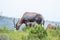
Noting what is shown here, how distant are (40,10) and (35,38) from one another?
457 mm

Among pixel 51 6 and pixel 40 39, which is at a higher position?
pixel 51 6

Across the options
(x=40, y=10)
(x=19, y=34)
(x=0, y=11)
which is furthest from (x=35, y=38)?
(x=0, y=11)

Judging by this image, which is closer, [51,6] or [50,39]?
[50,39]

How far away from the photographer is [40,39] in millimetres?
2648

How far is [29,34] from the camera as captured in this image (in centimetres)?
265

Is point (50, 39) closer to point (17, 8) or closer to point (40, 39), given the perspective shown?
point (40, 39)

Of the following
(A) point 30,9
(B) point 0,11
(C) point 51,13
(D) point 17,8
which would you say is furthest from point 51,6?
(B) point 0,11

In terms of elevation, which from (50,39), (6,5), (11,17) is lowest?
(50,39)

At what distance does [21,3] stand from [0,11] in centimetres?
33

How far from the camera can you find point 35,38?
264 cm

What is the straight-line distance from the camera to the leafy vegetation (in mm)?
2633

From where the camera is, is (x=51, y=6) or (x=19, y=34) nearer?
(x=19, y=34)

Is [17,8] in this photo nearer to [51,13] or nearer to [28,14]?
[28,14]

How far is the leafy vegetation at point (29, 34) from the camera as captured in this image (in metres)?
2.63
